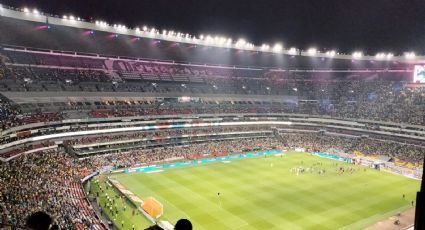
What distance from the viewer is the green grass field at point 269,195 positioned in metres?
36.4

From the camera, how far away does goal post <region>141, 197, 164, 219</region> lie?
36.2 m

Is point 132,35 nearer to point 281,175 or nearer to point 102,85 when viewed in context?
point 102,85

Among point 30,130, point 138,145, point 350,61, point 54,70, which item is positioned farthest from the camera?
point 350,61

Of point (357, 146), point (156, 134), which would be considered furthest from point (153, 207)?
point (357, 146)

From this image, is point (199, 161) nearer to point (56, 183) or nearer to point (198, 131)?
point (198, 131)

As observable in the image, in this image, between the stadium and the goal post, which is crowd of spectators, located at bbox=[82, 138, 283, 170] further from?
the goal post

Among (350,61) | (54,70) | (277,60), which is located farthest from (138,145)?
(350,61)

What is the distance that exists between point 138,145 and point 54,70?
936 inches

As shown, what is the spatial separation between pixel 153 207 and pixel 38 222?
34427 mm

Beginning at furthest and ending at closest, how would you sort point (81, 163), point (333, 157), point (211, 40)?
point (211, 40), point (333, 157), point (81, 163)

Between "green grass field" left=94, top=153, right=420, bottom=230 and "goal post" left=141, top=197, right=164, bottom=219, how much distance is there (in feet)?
2.49

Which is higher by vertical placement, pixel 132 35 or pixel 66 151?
pixel 132 35

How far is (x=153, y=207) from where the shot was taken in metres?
36.9

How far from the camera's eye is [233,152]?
227 ft
